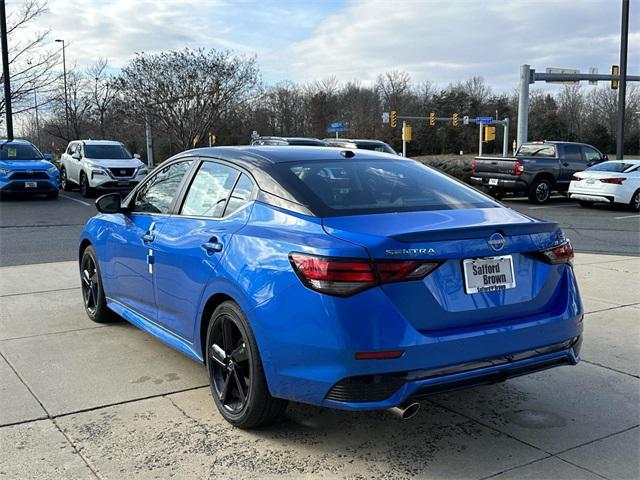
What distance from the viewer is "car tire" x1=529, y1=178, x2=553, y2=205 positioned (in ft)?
63.5

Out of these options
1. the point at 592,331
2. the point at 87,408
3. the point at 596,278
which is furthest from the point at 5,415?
the point at 596,278

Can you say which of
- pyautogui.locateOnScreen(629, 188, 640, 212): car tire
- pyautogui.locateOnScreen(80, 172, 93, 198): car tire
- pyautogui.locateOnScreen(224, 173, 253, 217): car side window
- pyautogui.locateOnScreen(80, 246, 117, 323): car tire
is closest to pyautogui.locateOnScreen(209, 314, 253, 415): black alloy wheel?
pyautogui.locateOnScreen(224, 173, 253, 217): car side window

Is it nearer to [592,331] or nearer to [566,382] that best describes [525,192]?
[592,331]

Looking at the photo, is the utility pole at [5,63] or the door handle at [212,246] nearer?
the door handle at [212,246]

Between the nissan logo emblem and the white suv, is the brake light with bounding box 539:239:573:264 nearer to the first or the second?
the nissan logo emblem

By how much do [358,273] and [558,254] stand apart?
127 cm

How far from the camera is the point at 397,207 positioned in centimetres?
363

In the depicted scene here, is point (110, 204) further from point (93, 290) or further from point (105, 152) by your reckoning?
point (105, 152)

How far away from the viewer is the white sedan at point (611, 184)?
17.1 m

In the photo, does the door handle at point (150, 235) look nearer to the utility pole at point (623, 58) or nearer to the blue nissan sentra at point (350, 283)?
the blue nissan sentra at point (350, 283)

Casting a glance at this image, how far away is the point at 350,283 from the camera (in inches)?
117

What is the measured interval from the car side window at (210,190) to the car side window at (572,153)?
17726mm

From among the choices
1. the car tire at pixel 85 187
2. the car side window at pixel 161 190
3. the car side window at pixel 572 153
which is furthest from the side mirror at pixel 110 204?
the car side window at pixel 572 153

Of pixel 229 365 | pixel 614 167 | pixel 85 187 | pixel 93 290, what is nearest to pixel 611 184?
pixel 614 167
